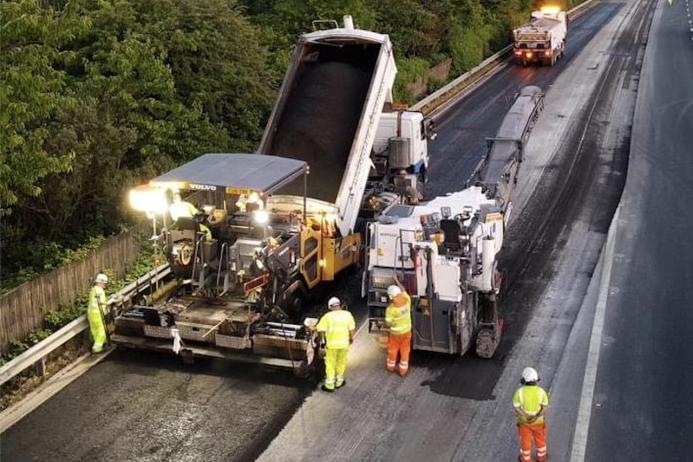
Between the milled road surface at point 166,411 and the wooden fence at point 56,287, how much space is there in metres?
1.35

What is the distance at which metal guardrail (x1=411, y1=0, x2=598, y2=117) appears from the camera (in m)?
32.0

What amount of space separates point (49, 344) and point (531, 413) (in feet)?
24.0

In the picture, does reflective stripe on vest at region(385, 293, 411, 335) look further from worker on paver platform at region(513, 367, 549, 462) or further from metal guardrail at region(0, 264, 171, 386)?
metal guardrail at region(0, 264, 171, 386)

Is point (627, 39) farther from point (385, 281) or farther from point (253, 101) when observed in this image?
point (385, 281)

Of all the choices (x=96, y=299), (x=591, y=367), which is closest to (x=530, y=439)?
(x=591, y=367)

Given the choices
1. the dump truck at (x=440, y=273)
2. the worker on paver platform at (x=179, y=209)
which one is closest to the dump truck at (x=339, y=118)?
the dump truck at (x=440, y=273)

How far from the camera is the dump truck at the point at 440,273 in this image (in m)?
13.1

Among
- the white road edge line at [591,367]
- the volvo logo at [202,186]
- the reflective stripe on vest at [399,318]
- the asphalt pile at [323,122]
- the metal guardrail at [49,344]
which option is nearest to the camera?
the white road edge line at [591,367]

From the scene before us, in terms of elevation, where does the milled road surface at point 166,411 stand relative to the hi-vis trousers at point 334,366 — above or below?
below

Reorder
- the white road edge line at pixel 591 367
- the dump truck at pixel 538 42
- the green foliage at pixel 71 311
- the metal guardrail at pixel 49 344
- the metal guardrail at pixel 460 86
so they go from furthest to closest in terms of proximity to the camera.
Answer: the dump truck at pixel 538 42, the metal guardrail at pixel 460 86, the green foliage at pixel 71 311, the metal guardrail at pixel 49 344, the white road edge line at pixel 591 367

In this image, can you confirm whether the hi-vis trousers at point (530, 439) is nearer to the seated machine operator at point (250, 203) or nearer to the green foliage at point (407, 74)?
the seated machine operator at point (250, 203)

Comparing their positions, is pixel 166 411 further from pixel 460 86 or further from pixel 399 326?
pixel 460 86

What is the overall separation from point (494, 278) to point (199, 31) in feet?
40.0

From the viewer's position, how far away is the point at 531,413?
33.6 feet
